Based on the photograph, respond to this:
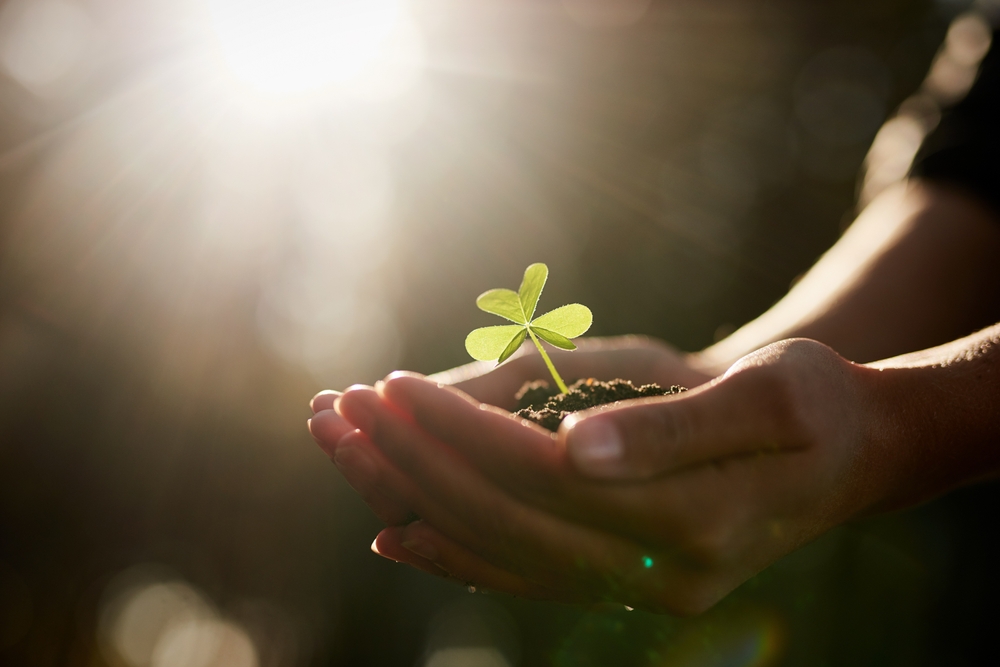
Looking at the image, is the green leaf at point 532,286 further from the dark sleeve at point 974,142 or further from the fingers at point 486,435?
the dark sleeve at point 974,142

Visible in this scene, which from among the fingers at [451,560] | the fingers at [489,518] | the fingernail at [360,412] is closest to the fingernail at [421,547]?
the fingers at [451,560]

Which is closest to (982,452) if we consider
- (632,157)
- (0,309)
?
(632,157)

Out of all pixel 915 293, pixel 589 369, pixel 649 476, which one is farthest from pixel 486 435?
pixel 915 293

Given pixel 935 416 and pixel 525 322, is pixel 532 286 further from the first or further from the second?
pixel 935 416

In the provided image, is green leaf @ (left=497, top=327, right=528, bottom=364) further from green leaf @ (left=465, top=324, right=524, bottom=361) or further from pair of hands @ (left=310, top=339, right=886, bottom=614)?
pair of hands @ (left=310, top=339, right=886, bottom=614)

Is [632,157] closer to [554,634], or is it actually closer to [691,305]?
[691,305]

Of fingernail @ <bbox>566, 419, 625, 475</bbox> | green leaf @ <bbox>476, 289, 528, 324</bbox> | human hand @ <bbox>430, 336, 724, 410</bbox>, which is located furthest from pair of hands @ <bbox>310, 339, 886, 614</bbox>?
human hand @ <bbox>430, 336, 724, 410</bbox>
